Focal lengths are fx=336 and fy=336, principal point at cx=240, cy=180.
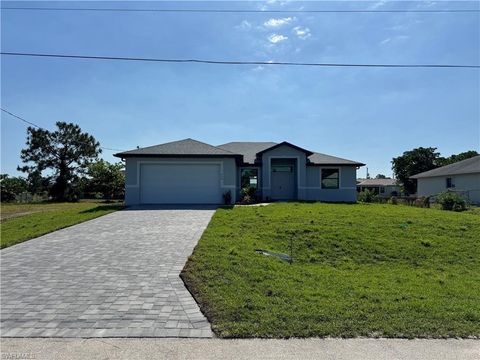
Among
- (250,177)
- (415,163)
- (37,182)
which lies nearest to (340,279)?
(250,177)

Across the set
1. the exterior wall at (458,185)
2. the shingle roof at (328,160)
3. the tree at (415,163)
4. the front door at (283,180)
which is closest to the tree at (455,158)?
the tree at (415,163)

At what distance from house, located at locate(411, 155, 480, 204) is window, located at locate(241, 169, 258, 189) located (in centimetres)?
1734

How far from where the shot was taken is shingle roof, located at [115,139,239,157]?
17875mm

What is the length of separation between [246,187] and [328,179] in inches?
224

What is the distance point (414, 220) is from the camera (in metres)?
11.3

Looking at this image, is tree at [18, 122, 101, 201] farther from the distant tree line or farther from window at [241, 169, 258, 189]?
window at [241, 169, 258, 189]

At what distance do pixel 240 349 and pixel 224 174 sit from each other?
15.0 meters

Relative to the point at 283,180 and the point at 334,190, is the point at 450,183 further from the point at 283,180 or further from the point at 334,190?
the point at 283,180

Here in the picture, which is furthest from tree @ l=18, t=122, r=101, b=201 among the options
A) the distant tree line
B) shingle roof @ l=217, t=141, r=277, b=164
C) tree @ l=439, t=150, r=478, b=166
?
tree @ l=439, t=150, r=478, b=166

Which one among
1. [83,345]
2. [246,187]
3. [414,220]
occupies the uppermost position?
[246,187]

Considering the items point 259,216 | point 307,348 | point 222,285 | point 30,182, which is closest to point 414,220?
point 259,216

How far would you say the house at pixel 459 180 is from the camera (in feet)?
86.5

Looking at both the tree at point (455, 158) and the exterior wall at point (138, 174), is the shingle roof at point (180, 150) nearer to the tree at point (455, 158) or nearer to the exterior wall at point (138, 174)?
the exterior wall at point (138, 174)

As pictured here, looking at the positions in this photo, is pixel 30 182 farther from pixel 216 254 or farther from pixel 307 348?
pixel 307 348
